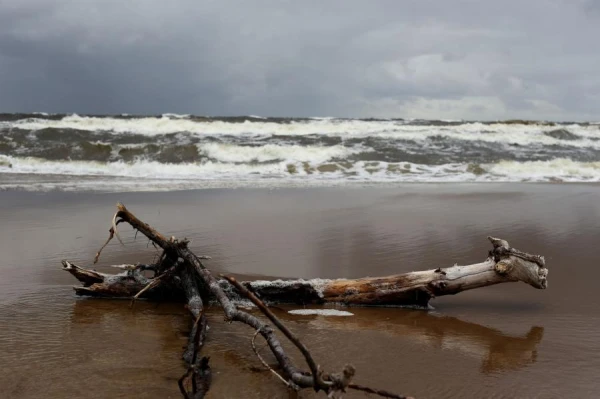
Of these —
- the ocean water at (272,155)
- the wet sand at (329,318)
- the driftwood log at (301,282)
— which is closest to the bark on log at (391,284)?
the driftwood log at (301,282)

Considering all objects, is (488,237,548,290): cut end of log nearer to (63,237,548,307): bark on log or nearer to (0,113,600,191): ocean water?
(63,237,548,307): bark on log

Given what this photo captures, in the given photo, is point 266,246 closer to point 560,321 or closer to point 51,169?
point 560,321

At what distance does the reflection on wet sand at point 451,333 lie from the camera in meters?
3.09

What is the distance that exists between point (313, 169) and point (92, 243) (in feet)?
36.7

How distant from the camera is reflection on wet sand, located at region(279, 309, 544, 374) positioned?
10.1ft

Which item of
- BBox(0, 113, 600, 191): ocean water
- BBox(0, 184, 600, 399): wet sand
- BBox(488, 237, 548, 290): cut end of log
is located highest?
BBox(0, 113, 600, 191): ocean water

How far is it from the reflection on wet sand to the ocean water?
8808 mm

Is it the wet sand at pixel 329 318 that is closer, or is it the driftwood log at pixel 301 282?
the wet sand at pixel 329 318

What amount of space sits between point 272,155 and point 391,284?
15.8 meters

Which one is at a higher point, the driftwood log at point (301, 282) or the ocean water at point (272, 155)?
the ocean water at point (272, 155)

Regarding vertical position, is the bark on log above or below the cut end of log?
below

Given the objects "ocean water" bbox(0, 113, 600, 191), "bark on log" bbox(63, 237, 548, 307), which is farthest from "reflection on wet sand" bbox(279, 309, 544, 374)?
"ocean water" bbox(0, 113, 600, 191)

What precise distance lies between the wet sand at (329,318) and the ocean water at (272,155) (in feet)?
17.4

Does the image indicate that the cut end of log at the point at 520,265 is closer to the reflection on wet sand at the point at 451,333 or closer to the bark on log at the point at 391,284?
the bark on log at the point at 391,284
